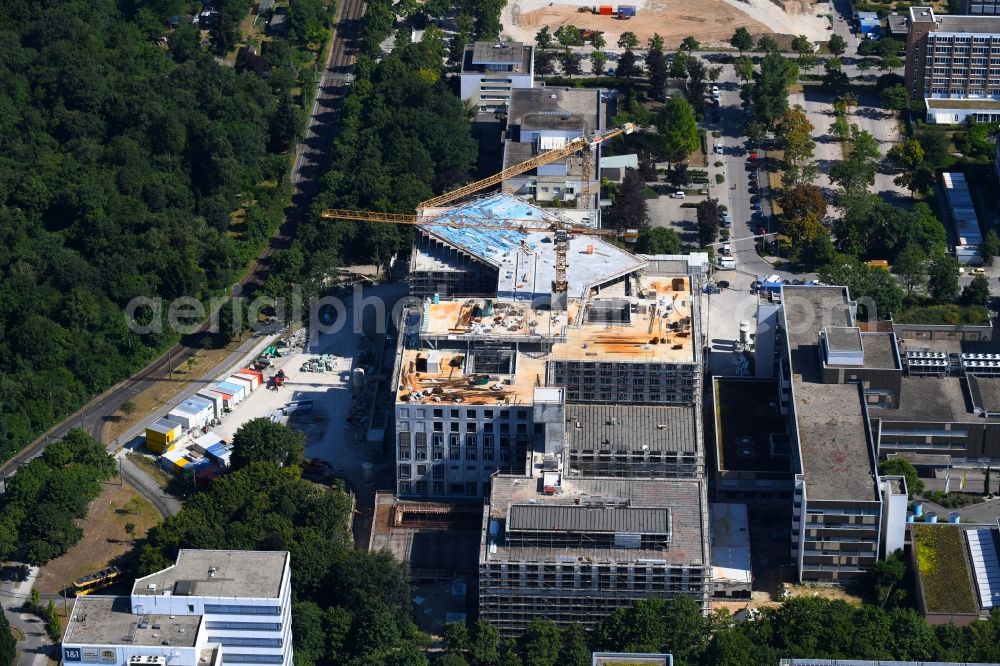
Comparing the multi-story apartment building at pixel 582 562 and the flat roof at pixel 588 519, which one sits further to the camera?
the flat roof at pixel 588 519

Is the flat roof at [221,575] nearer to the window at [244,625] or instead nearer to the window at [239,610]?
the window at [239,610]

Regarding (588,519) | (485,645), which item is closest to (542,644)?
(485,645)

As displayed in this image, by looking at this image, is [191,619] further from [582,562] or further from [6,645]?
[582,562]

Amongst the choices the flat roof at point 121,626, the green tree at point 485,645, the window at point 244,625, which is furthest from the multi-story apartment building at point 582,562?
the flat roof at point 121,626

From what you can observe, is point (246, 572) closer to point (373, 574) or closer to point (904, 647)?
point (373, 574)

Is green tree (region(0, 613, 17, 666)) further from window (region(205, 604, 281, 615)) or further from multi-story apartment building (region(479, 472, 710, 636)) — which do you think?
multi-story apartment building (region(479, 472, 710, 636))

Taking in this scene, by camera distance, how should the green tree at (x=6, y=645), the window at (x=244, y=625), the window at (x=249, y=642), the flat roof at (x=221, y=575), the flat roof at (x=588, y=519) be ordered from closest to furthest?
the flat roof at (x=221, y=575), the window at (x=244, y=625), the window at (x=249, y=642), the green tree at (x=6, y=645), the flat roof at (x=588, y=519)

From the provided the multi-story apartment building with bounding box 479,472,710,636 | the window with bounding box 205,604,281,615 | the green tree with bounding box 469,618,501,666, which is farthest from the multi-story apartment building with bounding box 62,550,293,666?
the multi-story apartment building with bounding box 479,472,710,636
